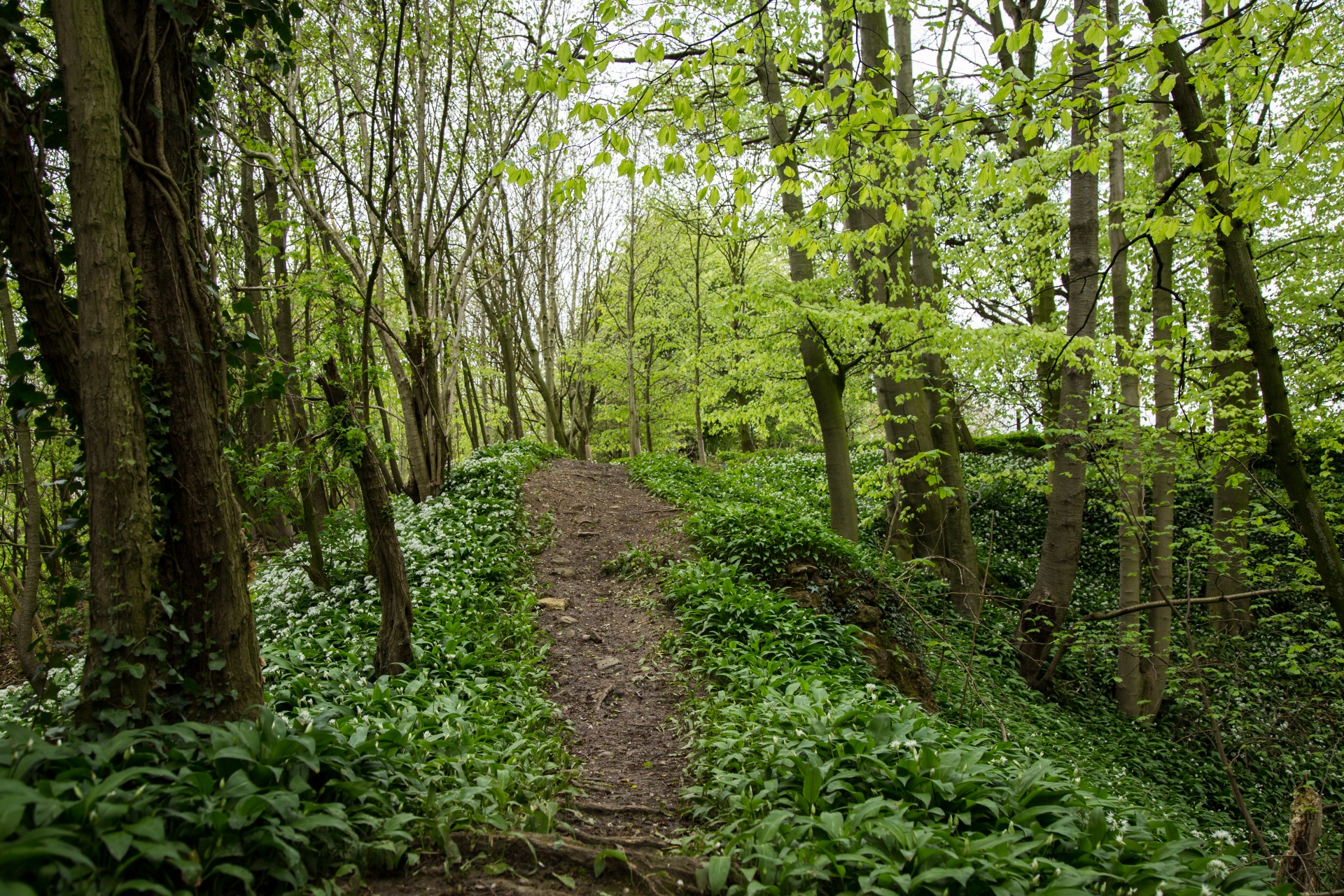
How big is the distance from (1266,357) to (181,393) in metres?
5.07

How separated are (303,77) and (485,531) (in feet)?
24.0

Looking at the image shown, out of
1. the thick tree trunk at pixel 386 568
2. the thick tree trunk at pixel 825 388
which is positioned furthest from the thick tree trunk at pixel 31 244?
the thick tree trunk at pixel 825 388

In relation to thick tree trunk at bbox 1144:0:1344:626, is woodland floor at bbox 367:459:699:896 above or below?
below

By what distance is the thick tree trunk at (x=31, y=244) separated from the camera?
2.71 metres

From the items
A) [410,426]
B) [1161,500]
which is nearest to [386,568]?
[410,426]

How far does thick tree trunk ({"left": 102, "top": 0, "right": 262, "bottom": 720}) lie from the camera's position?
2910 millimetres

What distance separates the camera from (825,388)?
8.48 m

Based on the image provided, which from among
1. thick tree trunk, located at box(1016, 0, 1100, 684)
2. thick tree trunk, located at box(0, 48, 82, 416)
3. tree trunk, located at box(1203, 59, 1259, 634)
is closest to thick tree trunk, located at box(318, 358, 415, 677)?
thick tree trunk, located at box(0, 48, 82, 416)

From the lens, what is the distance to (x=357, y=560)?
679 centimetres

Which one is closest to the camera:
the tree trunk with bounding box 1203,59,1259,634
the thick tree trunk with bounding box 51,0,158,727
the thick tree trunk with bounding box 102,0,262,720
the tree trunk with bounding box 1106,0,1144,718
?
the thick tree trunk with bounding box 51,0,158,727

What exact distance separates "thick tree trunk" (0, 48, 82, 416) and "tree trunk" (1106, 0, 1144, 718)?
8.21 m

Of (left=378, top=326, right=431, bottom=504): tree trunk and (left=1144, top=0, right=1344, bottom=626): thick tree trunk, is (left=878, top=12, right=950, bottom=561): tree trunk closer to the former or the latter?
(left=1144, top=0, right=1344, bottom=626): thick tree trunk

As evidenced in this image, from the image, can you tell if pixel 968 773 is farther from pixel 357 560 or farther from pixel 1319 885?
pixel 357 560

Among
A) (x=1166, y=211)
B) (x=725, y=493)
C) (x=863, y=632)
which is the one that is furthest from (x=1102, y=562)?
(x=863, y=632)
